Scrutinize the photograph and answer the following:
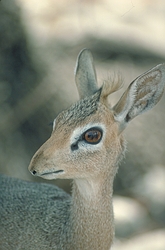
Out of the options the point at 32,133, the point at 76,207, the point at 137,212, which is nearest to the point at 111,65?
the point at 32,133

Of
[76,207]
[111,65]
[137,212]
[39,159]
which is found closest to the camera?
[39,159]

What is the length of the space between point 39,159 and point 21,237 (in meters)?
1.01

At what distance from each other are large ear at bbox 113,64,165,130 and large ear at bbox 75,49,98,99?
0.41 meters

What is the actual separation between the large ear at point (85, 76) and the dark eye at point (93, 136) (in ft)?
1.92

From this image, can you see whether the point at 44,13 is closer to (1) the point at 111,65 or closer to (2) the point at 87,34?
(2) the point at 87,34

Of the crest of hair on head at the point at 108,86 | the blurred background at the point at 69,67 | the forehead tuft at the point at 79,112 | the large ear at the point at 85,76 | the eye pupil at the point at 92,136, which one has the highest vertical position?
the blurred background at the point at 69,67

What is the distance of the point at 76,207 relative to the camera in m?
4.20

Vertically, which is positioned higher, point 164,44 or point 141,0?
point 141,0

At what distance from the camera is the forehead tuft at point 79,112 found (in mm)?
3838

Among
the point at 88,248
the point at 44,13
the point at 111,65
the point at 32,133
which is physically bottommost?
the point at 88,248

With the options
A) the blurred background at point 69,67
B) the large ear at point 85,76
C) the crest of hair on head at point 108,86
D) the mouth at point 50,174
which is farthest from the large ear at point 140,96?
the blurred background at point 69,67

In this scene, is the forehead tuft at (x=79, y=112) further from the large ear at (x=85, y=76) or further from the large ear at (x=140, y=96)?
the large ear at (x=85, y=76)

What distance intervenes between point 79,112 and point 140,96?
486 mm

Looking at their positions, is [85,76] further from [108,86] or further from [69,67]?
[69,67]
